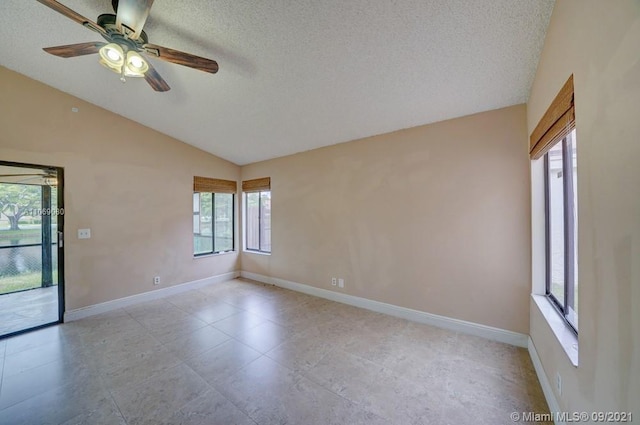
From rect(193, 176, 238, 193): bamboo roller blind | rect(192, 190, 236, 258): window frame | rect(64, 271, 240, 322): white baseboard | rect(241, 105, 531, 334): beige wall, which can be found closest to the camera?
rect(241, 105, 531, 334): beige wall

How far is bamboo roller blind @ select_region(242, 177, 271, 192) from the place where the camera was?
4859mm

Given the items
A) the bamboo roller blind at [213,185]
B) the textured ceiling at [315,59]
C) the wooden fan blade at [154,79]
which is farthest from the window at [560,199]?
the bamboo roller blind at [213,185]

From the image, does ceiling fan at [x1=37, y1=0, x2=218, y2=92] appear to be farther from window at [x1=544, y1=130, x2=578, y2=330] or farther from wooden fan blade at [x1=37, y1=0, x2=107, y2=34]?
window at [x1=544, y1=130, x2=578, y2=330]

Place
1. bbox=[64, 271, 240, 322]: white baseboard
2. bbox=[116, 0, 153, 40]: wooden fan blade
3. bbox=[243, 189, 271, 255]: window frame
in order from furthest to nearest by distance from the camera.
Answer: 1. bbox=[243, 189, 271, 255]: window frame
2. bbox=[64, 271, 240, 322]: white baseboard
3. bbox=[116, 0, 153, 40]: wooden fan blade

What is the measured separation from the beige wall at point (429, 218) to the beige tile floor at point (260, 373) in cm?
46

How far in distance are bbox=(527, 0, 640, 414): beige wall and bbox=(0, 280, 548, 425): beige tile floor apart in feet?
2.55

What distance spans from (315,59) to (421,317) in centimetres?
311

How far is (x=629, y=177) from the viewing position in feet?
2.85

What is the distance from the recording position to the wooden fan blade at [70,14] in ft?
4.84

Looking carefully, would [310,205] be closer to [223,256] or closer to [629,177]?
[223,256]

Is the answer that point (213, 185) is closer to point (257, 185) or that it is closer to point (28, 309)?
point (257, 185)

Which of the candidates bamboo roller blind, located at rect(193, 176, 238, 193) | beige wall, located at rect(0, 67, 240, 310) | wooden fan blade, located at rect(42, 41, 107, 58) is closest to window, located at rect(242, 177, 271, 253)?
bamboo roller blind, located at rect(193, 176, 238, 193)

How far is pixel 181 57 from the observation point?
1.93 metres

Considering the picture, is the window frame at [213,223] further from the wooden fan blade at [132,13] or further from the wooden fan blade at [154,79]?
the wooden fan blade at [132,13]
